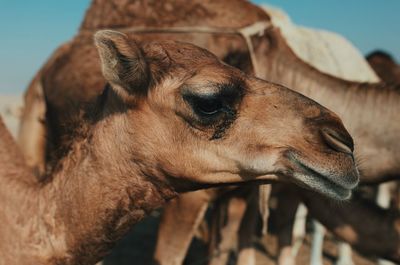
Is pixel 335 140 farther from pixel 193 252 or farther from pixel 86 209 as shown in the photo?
pixel 193 252

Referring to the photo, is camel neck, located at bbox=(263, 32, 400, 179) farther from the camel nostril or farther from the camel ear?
the camel ear

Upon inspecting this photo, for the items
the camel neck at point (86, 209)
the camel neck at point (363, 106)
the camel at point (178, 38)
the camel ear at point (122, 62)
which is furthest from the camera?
the camel at point (178, 38)

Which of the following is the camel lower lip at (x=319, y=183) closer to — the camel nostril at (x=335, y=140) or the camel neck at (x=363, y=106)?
the camel nostril at (x=335, y=140)

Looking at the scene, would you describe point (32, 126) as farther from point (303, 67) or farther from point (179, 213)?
point (303, 67)

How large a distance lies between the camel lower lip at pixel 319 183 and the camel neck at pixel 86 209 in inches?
22.0

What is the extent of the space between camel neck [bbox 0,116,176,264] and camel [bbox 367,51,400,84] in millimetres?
4774

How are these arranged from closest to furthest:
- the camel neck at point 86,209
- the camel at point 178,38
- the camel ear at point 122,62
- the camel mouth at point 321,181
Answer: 1. the camel mouth at point 321,181
2. the camel ear at point 122,62
3. the camel neck at point 86,209
4. the camel at point 178,38

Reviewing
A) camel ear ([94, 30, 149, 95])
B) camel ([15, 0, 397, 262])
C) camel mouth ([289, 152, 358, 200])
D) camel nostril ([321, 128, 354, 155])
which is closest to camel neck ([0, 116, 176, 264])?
camel ear ([94, 30, 149, 95])

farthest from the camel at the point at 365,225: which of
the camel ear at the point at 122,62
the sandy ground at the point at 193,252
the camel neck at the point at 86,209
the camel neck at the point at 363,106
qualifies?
the sandy ground at the point at 193,252

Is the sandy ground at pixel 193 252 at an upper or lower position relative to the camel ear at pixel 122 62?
lower

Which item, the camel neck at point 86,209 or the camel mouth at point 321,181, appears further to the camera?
the camel neck at point 86,209

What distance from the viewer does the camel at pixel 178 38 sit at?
3.95 m

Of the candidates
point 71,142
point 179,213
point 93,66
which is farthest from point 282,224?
point 71,142

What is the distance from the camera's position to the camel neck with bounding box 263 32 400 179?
365 cm
